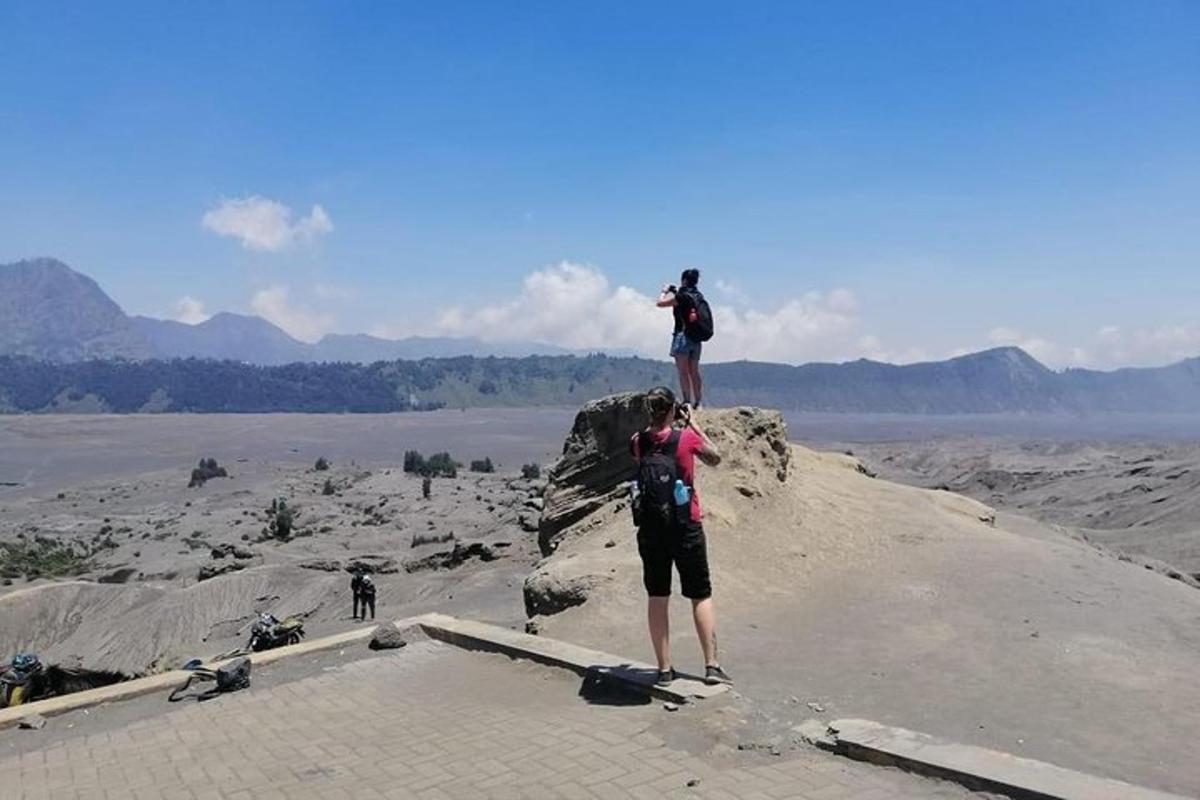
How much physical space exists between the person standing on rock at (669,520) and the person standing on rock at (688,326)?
3.00m

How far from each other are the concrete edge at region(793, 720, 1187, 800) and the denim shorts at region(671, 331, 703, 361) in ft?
16.0

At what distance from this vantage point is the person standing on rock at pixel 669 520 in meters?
5.84

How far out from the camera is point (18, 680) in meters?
10.1

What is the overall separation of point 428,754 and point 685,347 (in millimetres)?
5374

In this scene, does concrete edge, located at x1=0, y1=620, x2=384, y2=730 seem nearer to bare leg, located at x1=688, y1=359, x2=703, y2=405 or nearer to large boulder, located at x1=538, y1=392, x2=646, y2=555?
bare leg, located at x1=688, y1=359, x2=703, y2=405

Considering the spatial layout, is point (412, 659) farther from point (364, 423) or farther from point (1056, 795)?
point (364, 423)

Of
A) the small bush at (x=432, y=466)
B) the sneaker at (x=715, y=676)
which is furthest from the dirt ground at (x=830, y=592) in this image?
the small bush at (x=432, y=466)

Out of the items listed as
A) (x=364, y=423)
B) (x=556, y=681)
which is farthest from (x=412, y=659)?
(x=364, y=423)

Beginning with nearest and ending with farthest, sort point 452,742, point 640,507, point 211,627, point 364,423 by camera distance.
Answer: point 452,742, point 640,507, point 211,627, point 364,423

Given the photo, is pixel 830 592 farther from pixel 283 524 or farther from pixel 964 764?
pixel 283 524

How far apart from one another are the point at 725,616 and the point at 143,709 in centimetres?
496

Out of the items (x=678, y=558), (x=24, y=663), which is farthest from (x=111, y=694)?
(x=678, y=558)

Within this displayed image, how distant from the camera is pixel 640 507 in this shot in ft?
19.5

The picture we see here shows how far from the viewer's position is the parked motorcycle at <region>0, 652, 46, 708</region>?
9891mm
